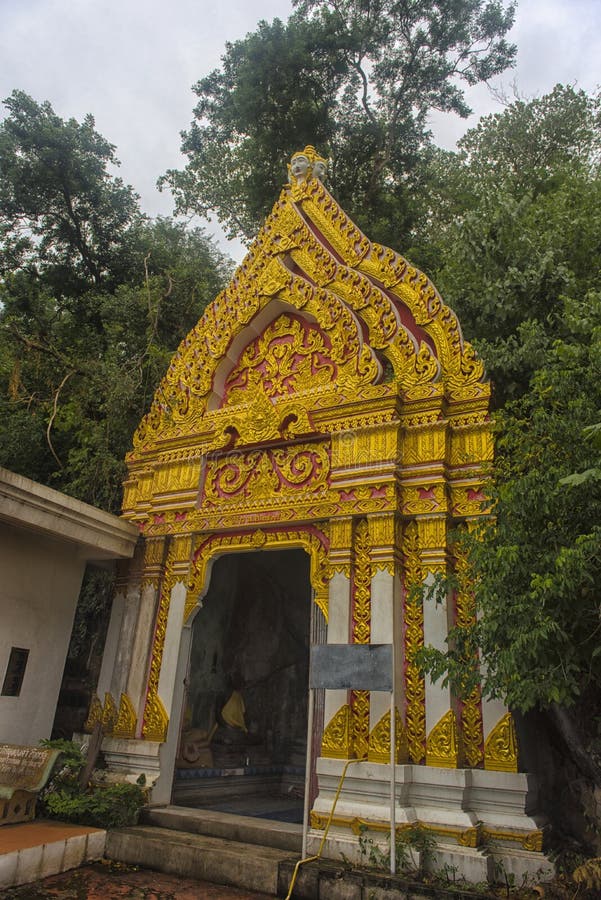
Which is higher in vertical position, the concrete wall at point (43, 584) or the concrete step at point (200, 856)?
the concrete wall at point (43, 584)

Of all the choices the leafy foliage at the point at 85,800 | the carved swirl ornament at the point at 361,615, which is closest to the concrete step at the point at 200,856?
the leafy foliage at the point at 85,800

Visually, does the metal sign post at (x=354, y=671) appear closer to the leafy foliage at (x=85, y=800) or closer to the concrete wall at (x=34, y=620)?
the leafy foliage at (x=85, y=800)

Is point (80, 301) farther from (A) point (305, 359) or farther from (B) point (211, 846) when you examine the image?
(B) point (211, 846)

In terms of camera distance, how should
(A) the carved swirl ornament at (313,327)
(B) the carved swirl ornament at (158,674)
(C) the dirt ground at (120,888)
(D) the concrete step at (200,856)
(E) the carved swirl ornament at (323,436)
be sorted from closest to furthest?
(C) the dirt ground at (120,888) < (D) the concrete step at (200,856) < (E) the carved swirl ornament at (323,436) < (B) the carved swirl ornament at (158,674) < (A) the carved swirl ornament at (313,327)

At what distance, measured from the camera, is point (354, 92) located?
53.6 feet

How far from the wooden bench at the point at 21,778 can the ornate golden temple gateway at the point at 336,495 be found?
1026 mm

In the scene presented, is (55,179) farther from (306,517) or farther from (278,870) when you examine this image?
(278,870)

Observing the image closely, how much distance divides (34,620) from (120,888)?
3617mm

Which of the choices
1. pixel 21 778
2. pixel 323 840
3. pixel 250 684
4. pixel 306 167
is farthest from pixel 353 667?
pixel 306 167

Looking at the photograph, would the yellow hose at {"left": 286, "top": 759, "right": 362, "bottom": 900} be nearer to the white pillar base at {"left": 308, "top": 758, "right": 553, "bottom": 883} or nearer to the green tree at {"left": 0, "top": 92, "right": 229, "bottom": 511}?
the white pillar base at {"left": 308, "top": 758, "right": 553, "bottom": 883}

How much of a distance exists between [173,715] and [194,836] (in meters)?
1.37

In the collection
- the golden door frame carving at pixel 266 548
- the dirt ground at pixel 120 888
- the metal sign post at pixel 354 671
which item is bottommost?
the dirt ground at pixel 120 888

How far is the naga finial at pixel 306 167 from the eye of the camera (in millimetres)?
9281

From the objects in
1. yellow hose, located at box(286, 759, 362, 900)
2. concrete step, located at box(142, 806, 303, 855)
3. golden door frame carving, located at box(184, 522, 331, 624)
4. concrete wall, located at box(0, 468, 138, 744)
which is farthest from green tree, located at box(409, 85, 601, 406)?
concrete step, located at box(142, 806, 303, 855)
